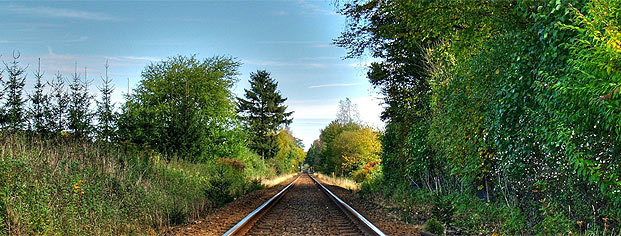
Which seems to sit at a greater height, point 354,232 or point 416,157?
point 416,157

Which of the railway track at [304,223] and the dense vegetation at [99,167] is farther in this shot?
the railway track at [304,223]

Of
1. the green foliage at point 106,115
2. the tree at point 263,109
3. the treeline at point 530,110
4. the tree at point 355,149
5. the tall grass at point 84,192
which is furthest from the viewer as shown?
the tree at point 263,109

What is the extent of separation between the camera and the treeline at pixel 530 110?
17.1 feet

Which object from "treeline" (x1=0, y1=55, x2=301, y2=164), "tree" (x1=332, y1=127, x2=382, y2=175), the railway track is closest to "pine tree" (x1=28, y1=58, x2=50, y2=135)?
"treeline" (x1=0, y1=55, x2=301, y2=164)

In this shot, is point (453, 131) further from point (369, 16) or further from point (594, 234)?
point (369, 16)

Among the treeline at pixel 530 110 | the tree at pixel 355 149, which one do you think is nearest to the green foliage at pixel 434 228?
the treeline at pixel 530 110

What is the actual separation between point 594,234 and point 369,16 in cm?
943

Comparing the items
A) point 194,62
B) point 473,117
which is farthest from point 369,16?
point 194,62

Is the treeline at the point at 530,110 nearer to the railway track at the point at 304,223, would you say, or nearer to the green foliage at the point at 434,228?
the green foliage at the point at 434,228

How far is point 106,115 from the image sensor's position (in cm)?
1404

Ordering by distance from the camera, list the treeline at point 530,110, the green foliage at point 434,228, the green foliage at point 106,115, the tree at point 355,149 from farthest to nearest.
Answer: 1. the tree at point 355,149
2. the green foliage at point 106,115
3. the green foliage at point 434,228
4. the treeline at point 530,110

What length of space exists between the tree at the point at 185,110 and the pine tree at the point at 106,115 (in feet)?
2.03

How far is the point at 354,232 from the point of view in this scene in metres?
8.52

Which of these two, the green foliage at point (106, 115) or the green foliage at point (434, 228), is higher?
the green foliage at point (106, 115)
